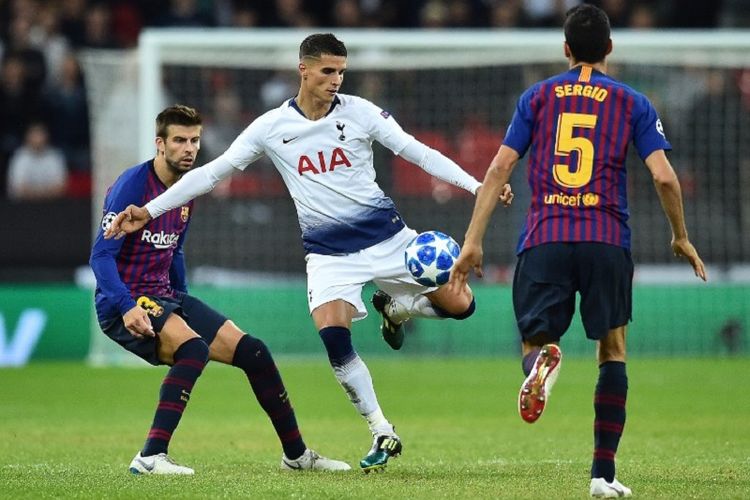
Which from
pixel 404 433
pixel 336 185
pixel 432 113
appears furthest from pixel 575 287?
pixel 432 113

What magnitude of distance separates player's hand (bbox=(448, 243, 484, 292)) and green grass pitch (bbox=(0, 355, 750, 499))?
3.55ft

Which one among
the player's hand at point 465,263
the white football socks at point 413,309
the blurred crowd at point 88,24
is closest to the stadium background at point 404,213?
the blurred crowd at point 88,24

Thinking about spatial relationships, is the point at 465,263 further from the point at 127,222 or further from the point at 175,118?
the point at 175,118

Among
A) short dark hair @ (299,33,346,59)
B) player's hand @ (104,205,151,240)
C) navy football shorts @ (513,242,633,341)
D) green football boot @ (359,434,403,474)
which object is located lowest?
green football boot @ (359,434,403,474)

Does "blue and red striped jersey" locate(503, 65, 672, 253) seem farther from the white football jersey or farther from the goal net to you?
the goal net

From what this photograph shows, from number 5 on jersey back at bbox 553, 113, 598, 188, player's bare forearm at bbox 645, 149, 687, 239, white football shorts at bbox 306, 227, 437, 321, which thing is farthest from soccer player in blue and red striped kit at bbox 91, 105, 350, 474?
player's bare forearm at bbox 645, 149, 687, 239

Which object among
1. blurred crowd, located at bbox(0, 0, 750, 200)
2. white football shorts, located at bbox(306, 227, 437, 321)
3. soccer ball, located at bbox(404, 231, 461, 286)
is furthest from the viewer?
blurred crowd, located at bbox(0, 0, 750, 200)

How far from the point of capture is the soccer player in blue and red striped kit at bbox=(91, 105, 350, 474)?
8680 millimetres

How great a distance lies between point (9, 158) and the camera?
801 inches

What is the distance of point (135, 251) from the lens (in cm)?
900

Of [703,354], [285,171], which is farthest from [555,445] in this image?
[703,354]

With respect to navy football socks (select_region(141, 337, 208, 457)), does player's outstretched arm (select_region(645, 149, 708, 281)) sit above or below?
above

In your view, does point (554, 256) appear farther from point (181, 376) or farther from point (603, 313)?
point (181, 376)

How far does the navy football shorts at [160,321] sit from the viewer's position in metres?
8.84
